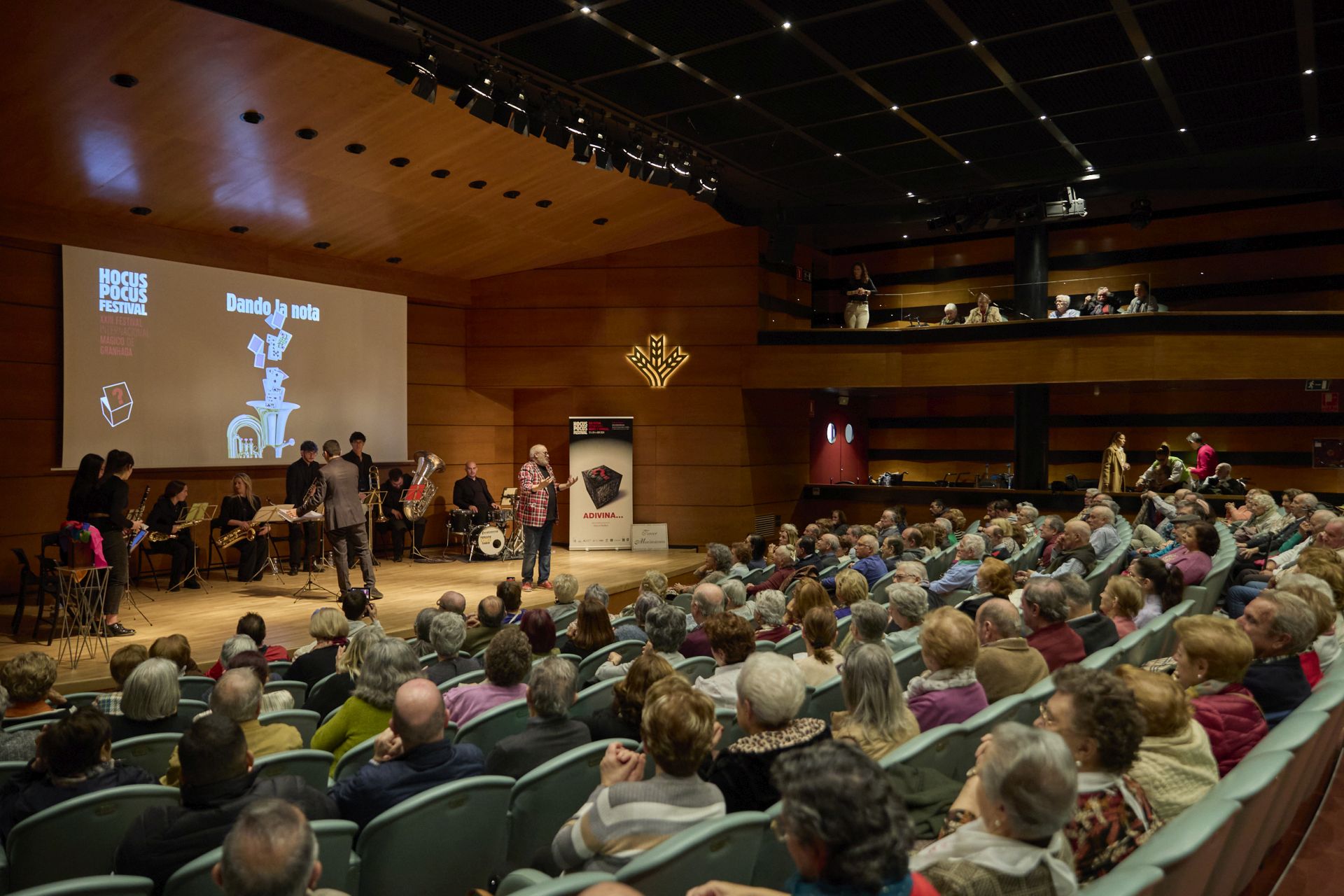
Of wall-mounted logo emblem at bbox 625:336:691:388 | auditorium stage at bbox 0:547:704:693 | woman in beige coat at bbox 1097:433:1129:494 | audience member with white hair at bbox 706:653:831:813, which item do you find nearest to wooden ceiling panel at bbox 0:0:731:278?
wall-mounted logo emblem at bbox 625:336:691:388

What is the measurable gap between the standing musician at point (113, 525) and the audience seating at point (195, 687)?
10.3ft

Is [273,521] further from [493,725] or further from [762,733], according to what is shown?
[762,733]

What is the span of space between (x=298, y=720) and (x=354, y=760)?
2.00 feet

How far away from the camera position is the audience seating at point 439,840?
2.16 m

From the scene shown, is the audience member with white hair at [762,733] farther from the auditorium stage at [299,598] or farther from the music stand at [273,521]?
the music stand at [273,521]

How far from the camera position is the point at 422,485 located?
11.3m

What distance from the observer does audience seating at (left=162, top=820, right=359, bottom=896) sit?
6.11 feet

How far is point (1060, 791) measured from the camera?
1579 mm

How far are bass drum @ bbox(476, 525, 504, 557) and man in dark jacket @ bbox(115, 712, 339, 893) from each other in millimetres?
9099

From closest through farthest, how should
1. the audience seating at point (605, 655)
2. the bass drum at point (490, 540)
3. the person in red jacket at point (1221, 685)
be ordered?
1. the person in red jacket at point (1221, 685)
2. the audience seating at point (605, 655)
3. the bass drum at point (490, 540)

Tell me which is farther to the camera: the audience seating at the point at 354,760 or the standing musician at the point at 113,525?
the standing musician at the point at 113,525

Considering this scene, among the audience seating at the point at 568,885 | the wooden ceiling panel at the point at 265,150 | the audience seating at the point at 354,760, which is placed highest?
the wooden ceiling panel at the point at 265,150

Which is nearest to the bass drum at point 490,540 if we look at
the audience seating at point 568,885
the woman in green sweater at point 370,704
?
the woman in green sweater at point 370,704

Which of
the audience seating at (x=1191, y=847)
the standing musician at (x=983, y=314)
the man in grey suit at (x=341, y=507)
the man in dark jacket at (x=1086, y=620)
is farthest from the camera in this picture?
the standing musician at (x=983, y=314)
